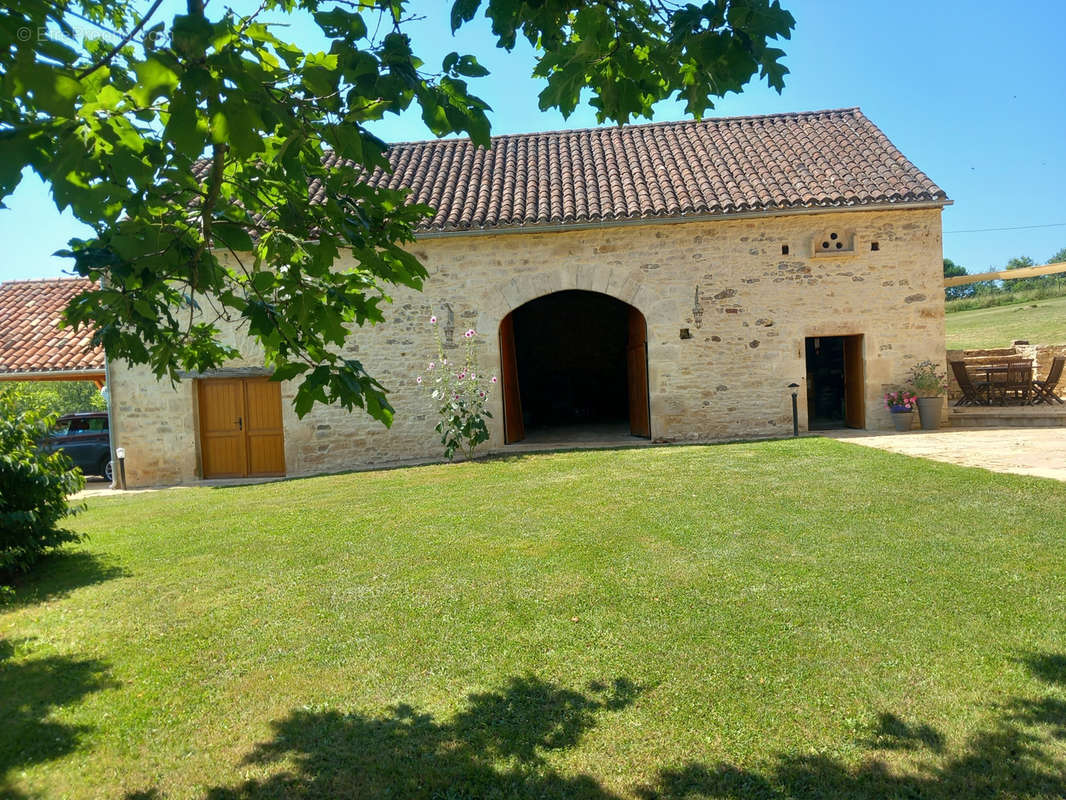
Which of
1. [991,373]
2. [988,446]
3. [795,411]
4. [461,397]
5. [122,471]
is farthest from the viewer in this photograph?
[991,373]

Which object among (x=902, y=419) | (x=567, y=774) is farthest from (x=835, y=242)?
(x=567, y=774)

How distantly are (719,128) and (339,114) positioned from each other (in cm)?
A: 1318

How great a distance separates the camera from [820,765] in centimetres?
252

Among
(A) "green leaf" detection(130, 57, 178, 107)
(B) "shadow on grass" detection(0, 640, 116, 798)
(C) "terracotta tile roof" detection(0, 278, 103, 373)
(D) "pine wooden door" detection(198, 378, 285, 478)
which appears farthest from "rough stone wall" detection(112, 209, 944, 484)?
(A) "green leaf" detection(130, 57, 178, 107)

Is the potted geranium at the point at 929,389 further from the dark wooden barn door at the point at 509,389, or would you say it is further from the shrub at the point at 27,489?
the shrub at the point at 27,489

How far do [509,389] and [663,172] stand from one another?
4.54 meters

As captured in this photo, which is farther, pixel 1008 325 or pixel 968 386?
pixel 1008 325

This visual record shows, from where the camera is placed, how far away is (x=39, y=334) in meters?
15.4

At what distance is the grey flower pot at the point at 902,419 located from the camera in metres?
11.4

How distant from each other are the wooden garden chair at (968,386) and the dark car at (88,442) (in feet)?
53.6

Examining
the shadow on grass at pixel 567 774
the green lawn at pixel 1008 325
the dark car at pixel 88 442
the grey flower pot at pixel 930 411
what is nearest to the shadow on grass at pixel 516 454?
the grey flower pot at pixel 930 411

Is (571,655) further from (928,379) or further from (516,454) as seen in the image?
(928,379)

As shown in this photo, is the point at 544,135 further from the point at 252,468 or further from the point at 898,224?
the point at 252,468

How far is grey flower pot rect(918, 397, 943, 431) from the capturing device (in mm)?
11305
